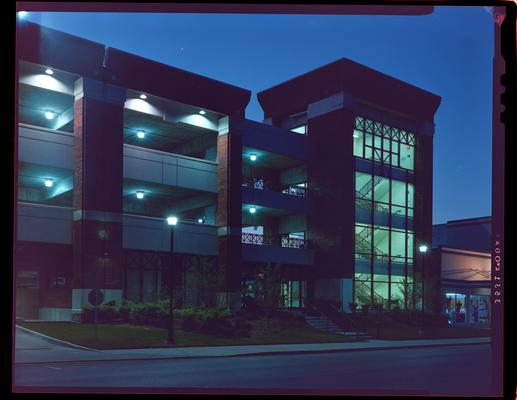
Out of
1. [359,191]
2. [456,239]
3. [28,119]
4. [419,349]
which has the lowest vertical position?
[419,349]

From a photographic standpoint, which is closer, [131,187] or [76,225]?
[76,225]

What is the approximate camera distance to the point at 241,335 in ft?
100

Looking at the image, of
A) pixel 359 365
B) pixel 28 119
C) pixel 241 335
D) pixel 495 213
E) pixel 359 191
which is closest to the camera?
pixel 495 213

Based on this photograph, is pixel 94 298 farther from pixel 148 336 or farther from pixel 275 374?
pixel 275 374

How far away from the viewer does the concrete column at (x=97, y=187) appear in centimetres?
3381

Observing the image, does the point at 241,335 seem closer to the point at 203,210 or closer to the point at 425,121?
the point at 203,210

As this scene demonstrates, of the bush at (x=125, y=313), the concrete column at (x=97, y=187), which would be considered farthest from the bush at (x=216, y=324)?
the concrete column at (x=97, y=187)

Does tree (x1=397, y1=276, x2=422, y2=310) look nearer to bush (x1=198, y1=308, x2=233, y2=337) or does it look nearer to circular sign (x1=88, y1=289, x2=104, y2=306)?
bush (x1=198, y1=308, x2=233, y2=337)

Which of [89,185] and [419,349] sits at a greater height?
[89,185]

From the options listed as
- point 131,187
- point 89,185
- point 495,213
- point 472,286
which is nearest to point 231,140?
point 131,187

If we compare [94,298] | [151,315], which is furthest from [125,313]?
[94,298]

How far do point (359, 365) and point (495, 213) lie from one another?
16349mm

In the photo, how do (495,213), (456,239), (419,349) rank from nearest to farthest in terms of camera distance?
(495,213)
(419,349)
(456,239)

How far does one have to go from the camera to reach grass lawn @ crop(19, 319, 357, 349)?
81.4ft
